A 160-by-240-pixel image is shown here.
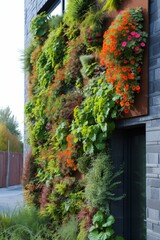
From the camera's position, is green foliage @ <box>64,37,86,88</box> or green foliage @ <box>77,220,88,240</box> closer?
green foliage @ <box>77,220,88,240</box>

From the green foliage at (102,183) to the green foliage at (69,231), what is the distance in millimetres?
515

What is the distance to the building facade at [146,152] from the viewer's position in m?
4.64

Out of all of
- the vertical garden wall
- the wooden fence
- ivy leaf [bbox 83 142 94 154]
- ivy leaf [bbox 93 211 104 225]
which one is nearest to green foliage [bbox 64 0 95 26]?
the vertical garden wall

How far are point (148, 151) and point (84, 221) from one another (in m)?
1.50

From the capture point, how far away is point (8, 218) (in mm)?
6465

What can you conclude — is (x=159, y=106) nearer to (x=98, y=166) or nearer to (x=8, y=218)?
(x=98, y=166)

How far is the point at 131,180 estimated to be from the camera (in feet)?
18.1

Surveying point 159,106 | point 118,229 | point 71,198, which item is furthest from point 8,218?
point 159,106

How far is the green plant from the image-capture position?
510cm

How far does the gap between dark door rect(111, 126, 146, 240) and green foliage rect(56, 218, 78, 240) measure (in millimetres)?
647

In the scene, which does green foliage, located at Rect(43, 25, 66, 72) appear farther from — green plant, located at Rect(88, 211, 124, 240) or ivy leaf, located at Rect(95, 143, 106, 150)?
green plant, located at Rect(88, 211, 124, 240)

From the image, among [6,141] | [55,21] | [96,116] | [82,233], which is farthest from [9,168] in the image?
[96,116]

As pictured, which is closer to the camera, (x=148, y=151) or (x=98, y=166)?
(x=148, y=151)

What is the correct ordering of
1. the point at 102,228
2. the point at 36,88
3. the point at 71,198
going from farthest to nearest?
the point at 36,88 < the point at 71,198 < the point at 102,228
